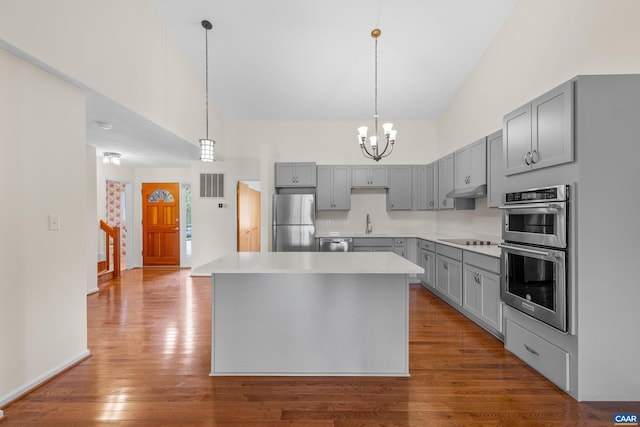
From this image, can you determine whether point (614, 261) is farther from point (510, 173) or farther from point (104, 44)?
point (104, 44)

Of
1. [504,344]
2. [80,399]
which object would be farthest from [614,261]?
[80,399]

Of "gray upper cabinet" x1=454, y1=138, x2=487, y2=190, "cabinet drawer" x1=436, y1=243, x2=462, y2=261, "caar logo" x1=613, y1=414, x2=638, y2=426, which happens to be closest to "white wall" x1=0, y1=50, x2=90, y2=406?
"caar logo" x1=613, y1=414, x2=638, y2=426

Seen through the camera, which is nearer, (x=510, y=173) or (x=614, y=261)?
(x=614, y=261)

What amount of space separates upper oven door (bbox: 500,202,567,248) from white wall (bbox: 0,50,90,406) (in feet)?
12.1

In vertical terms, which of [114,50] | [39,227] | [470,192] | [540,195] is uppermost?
[114,50]

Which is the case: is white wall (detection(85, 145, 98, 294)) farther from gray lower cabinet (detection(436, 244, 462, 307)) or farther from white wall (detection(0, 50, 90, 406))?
gray lower cabinet (detection(436, 244, 462, 307))

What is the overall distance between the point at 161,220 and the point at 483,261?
21.4 ft

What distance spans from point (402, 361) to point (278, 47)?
412 centimetres

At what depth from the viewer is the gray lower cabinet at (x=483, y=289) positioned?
9.87ft

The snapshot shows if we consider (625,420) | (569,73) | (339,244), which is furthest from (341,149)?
(625,420)

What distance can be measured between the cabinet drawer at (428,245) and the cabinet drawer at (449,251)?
0.17 m

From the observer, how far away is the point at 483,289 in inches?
128

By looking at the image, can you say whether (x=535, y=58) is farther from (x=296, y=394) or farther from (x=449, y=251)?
(x=296, y=394)

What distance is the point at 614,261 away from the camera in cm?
204
